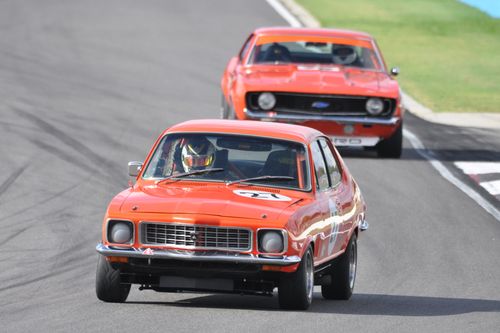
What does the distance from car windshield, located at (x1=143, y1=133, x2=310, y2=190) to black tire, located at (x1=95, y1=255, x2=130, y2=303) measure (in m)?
0.98

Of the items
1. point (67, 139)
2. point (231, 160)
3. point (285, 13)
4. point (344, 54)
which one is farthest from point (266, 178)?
point (285, 13)

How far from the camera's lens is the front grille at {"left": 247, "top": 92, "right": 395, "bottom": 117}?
63.3 feet

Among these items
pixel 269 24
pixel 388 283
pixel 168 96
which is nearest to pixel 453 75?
pixel 269 24

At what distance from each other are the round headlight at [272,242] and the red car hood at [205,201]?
0.40 ft

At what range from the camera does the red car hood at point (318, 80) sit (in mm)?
19250

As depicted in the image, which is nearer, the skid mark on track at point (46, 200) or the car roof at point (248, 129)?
the car roof at point (248, 129)

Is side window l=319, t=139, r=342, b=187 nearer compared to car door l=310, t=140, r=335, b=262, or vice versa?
car door l=310, t=140, r=335, b=262

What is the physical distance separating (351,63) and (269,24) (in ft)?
46.0

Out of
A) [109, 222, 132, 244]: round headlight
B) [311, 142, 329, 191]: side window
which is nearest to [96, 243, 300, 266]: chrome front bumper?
[109, 222, 132, 244]: round headlight

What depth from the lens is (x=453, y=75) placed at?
3075 cm

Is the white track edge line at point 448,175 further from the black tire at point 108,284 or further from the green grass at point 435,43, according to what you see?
the black tire at point 108,284

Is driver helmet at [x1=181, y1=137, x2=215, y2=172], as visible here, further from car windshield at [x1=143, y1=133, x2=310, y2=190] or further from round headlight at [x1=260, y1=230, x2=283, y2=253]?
round headlight at [x1=260, y1=230, x2=283, y2=253]

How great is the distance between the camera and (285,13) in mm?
36562

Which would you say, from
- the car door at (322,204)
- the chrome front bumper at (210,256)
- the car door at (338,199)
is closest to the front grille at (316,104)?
the car door at (338,199)
